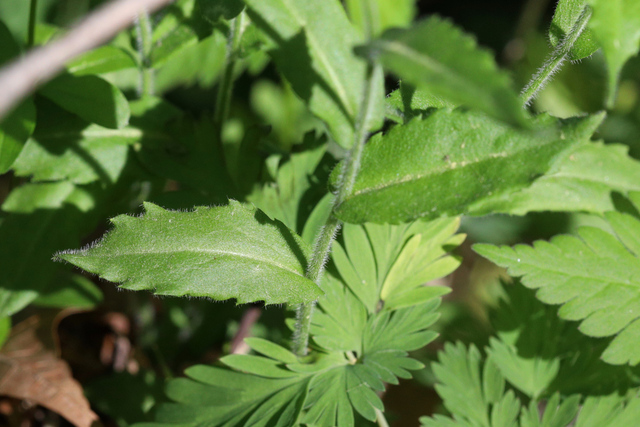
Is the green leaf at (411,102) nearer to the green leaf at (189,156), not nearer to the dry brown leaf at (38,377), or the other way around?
the green leaf at (189,156)

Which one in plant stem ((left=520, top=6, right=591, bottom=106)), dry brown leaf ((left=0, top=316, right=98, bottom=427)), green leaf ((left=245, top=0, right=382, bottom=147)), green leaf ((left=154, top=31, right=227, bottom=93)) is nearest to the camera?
green leaf ((left=245, top=0, right=382, bottom=147))

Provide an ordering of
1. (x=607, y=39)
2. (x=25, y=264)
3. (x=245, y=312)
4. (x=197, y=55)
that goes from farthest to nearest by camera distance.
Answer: (x=197, y=55) → (x=245, y=312) → (x=25, y=264) → (x=607, y=39)

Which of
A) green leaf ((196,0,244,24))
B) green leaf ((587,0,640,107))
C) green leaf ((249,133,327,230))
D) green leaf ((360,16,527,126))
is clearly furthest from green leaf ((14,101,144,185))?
green leaf ((587,0,640,107))

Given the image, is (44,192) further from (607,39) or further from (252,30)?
(607,39)

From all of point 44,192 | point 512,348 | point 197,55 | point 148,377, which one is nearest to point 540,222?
point 512,348

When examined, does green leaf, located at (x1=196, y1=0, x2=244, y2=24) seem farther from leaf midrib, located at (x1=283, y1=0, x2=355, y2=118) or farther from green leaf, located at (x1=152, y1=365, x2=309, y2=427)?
green leaf, located at (x1=152, y1=365, x2=309, y2=427)

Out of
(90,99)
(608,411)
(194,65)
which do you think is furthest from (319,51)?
(194,65)

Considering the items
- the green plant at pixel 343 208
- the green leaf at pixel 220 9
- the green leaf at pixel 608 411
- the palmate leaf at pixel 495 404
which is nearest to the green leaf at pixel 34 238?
the green plant at pixel 343 208
